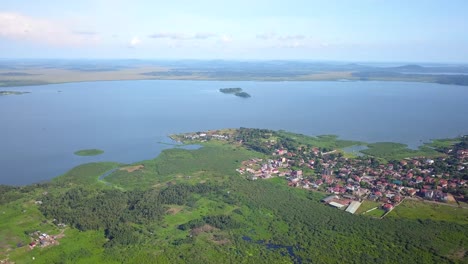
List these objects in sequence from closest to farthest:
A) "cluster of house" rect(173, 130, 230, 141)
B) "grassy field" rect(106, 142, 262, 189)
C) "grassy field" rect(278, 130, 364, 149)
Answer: "grassy field" rect(106, 142, 262, 189) < "grassy field" rect(278, 130, 364, 149) < "cluster of house" rect(173, 130, 230, 141)

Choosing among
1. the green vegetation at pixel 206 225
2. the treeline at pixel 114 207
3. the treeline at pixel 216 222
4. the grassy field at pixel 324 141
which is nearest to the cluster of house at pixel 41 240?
the green vegetation at pixel 206 225

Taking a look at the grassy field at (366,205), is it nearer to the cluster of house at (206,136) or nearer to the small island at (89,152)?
the cluster of house at (206,136)

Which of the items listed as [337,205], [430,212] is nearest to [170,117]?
[337,205]

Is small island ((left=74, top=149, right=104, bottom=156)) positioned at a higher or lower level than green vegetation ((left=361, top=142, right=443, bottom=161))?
lower

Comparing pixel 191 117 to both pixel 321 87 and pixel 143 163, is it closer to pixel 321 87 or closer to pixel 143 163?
pixel 143 163

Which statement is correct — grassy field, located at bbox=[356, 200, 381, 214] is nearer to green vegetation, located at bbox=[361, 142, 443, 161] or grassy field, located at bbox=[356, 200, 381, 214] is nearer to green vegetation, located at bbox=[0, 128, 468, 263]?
green vegetation, located at bbox=[0, 128, 468, 263]

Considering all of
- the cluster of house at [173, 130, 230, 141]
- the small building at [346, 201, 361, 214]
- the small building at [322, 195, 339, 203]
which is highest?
the cluster of house at [173, 130, 230, 141]

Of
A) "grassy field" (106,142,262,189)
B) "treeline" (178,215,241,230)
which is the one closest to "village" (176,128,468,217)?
"grassy field" (106,142,262,189)
